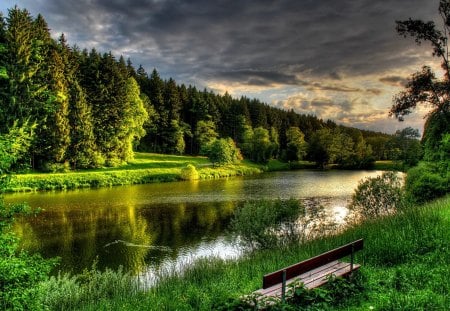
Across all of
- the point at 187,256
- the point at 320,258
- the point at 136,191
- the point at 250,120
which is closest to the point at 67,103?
the point at 136,191

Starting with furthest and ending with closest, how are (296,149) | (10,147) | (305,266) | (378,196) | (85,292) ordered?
(296,149) < (378,196) < (85,292) < (305,266) < (10,147)

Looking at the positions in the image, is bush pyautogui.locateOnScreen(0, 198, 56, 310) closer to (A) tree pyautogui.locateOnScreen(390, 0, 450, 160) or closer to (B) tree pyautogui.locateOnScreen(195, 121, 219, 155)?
(A) tree pyautogui.locateOnScreen(390, 0, 450, 160)

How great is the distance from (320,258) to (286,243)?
339 inches

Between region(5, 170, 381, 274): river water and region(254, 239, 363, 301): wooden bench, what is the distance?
6.71m

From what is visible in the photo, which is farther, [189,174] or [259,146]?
[259,146]

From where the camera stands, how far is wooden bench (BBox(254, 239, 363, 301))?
6.95m

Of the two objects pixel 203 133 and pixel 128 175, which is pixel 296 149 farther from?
pixel 128 175

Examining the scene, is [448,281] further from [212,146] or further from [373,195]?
[212,146]

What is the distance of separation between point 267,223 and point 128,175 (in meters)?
40.6

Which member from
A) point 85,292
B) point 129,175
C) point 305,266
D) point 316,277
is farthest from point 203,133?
point 305,266

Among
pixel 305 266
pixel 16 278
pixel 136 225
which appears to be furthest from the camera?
pixel 136 225

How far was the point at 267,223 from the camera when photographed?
657 inches

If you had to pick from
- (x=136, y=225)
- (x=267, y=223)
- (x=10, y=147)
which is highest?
(x=10, y=147)

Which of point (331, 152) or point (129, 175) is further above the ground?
point (331, 152)
